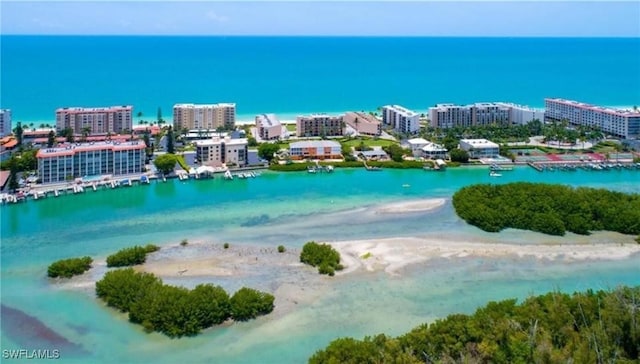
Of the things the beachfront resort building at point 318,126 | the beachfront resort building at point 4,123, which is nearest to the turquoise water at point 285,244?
the beachfront resort building at point 318,126

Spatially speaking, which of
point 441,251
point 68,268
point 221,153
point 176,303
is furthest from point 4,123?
point 441,251

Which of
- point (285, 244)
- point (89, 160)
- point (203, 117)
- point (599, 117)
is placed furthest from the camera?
point (599, 117)

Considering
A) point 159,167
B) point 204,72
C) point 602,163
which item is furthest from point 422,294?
point 204,72

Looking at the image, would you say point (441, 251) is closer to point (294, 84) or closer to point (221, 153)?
point (221, 153)

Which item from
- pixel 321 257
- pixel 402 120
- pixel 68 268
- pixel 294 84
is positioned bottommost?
pixel 68 268

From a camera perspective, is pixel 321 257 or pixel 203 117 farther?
pixel 203 117

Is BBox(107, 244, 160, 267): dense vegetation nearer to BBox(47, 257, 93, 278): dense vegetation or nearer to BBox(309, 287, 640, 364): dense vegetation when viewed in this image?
BBox(47, 257, 93, 278): dense vegetation

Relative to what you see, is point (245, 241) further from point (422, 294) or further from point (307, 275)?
point (422, 294)

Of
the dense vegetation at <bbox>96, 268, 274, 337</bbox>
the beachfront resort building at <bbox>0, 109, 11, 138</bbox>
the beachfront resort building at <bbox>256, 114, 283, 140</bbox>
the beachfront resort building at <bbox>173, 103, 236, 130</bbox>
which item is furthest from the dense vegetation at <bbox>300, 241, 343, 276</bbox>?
the beachfront resort building at <bbox>0, 109, 11, 138</bbox>
